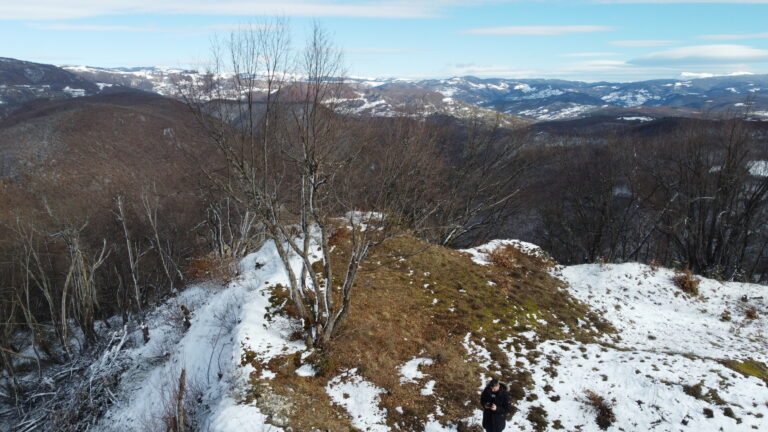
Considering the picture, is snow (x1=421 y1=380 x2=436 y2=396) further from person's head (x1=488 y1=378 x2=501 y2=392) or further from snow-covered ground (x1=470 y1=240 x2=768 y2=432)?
person's head (x1=488 y1=378 x2=501 y2=392)

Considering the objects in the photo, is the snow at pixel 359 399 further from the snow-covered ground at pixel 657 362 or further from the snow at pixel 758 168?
the snow at pixel 758 168

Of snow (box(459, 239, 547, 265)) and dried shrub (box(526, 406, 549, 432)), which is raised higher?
snow (box(459, 239, 547, 265))

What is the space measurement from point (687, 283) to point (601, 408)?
37.9 feet

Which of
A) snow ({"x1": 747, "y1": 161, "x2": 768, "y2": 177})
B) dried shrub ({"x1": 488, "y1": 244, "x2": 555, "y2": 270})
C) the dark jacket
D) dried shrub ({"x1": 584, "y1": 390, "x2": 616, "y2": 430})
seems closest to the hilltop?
dried shrub ({"x1": 584, "y1": 390, "x2": 616, "y2": 430})

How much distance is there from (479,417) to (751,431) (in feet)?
19.3

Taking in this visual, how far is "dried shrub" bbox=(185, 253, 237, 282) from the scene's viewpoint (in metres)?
15.4

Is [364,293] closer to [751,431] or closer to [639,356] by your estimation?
[639,356]

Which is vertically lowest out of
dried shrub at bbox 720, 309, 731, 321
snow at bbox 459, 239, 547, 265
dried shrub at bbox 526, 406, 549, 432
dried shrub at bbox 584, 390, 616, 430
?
dried shrub at bbox 720, 309, 731, 321

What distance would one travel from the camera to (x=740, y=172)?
2269cm

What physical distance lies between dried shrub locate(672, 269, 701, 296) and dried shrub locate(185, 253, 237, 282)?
19.8 meters

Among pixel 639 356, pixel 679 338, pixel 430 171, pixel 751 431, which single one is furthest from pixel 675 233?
pixel 751 431

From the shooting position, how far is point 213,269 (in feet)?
51.8

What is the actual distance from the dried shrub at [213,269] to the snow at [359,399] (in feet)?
24.4

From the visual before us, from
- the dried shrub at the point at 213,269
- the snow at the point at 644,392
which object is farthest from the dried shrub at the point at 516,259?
the dried shrub at the point at 213,269
